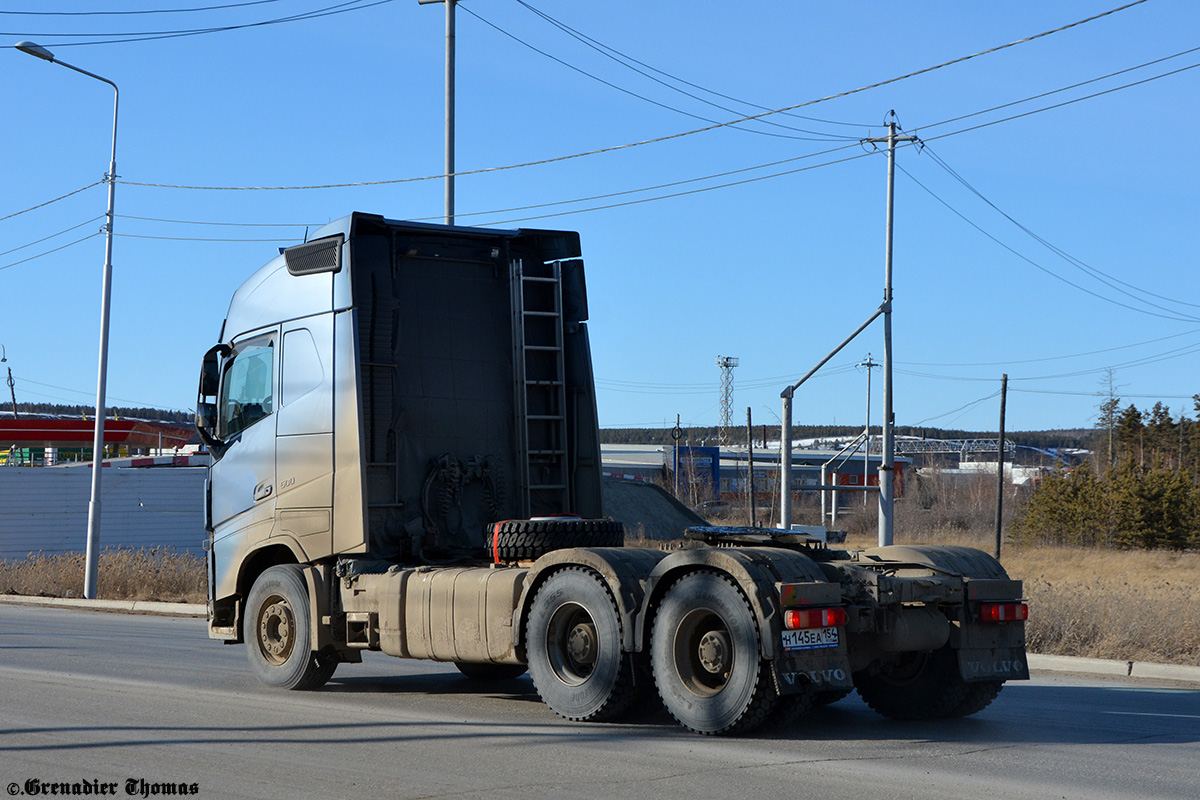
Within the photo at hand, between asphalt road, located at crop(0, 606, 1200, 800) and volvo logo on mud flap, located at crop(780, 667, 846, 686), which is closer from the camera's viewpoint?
asphalt road, located at crop(0, 606, 1200, 800)

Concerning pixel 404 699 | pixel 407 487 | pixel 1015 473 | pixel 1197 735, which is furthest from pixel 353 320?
pixel 1015 473

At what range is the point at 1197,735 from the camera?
8.13 m

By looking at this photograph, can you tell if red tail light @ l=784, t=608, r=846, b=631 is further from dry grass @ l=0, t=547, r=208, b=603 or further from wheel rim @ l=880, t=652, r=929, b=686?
dry grass @ l=0, t=547, r=208, b=603

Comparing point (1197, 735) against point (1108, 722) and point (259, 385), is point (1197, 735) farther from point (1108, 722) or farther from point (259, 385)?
point (259, 385)

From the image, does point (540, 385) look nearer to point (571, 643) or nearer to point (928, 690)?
point (571, 643)

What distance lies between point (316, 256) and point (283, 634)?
130 inches

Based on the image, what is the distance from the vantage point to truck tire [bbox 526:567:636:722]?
26.7ft

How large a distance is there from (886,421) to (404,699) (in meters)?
26.1

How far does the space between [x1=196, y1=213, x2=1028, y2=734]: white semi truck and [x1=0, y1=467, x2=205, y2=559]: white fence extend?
91.1 feet

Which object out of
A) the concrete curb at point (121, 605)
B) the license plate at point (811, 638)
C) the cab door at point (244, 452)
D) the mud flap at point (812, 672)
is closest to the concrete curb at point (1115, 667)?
the mud flap at point (812, 672)

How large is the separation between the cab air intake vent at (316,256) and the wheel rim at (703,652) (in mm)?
4490

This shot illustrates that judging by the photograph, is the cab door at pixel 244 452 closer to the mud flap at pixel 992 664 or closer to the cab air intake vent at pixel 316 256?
the cab air intake vent at pixel 316 256

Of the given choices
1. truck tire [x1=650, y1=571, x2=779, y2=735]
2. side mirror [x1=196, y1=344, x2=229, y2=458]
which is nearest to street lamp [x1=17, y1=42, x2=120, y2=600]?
side mirror [x1=196, y1=344, x2=229, y2=458]

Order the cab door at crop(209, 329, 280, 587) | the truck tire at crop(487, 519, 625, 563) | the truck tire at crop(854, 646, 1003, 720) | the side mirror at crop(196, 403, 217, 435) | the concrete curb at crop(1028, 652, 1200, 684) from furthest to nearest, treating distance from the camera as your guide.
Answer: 1. the concrete curb at crop(1028, 652, 1200, 684)
2. the side mirror at crop(196, 403, 217, 435)
3. the cab door at crop(209, 329, 280, 587)
4. the truck tire at crop(487, 519, 625, 563)
5. the truck tire at crop(854, 646, 1003, 720)
